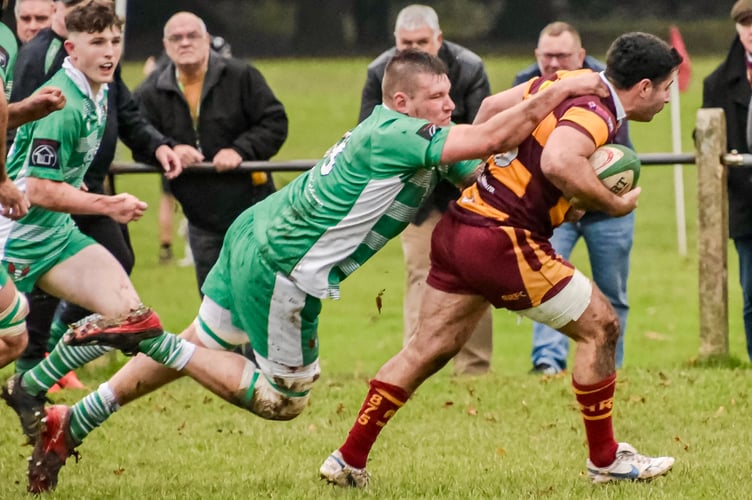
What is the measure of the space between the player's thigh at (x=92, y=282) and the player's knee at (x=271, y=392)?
85 cm

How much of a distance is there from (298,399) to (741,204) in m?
4.43

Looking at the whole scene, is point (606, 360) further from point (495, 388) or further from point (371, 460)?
point (495, 388)

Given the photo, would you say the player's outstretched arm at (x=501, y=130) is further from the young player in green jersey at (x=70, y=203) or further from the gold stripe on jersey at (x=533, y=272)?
the young player in green jersey at (x=70, y=203)

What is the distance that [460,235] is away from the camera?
6.73 meters

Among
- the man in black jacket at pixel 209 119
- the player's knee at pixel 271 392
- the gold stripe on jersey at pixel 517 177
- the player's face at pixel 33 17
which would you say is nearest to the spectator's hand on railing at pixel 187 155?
the man in black jacket at pixel 209 119

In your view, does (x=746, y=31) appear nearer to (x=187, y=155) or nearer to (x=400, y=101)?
(x=187, y=155)

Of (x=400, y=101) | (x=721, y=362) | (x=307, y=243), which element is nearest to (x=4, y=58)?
(x=307, y=243)

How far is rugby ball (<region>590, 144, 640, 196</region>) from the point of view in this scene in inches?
259

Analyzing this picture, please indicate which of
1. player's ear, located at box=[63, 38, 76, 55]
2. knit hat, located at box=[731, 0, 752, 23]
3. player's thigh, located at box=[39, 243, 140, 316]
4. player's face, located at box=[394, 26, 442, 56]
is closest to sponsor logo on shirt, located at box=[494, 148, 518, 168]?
player's thigh, located at box=[39, 243, 140, 316]

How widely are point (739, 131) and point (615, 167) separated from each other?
3.93 meters

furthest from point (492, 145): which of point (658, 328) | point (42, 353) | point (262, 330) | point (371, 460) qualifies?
point (658, 328)

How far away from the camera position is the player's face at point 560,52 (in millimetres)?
9859

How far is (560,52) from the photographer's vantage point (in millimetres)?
9867

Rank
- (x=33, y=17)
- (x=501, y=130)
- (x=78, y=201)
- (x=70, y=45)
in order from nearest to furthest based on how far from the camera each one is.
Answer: (x=501, y=130)
(x=78, y=201)
(x=70, y=45)
(x=33, y=17)
